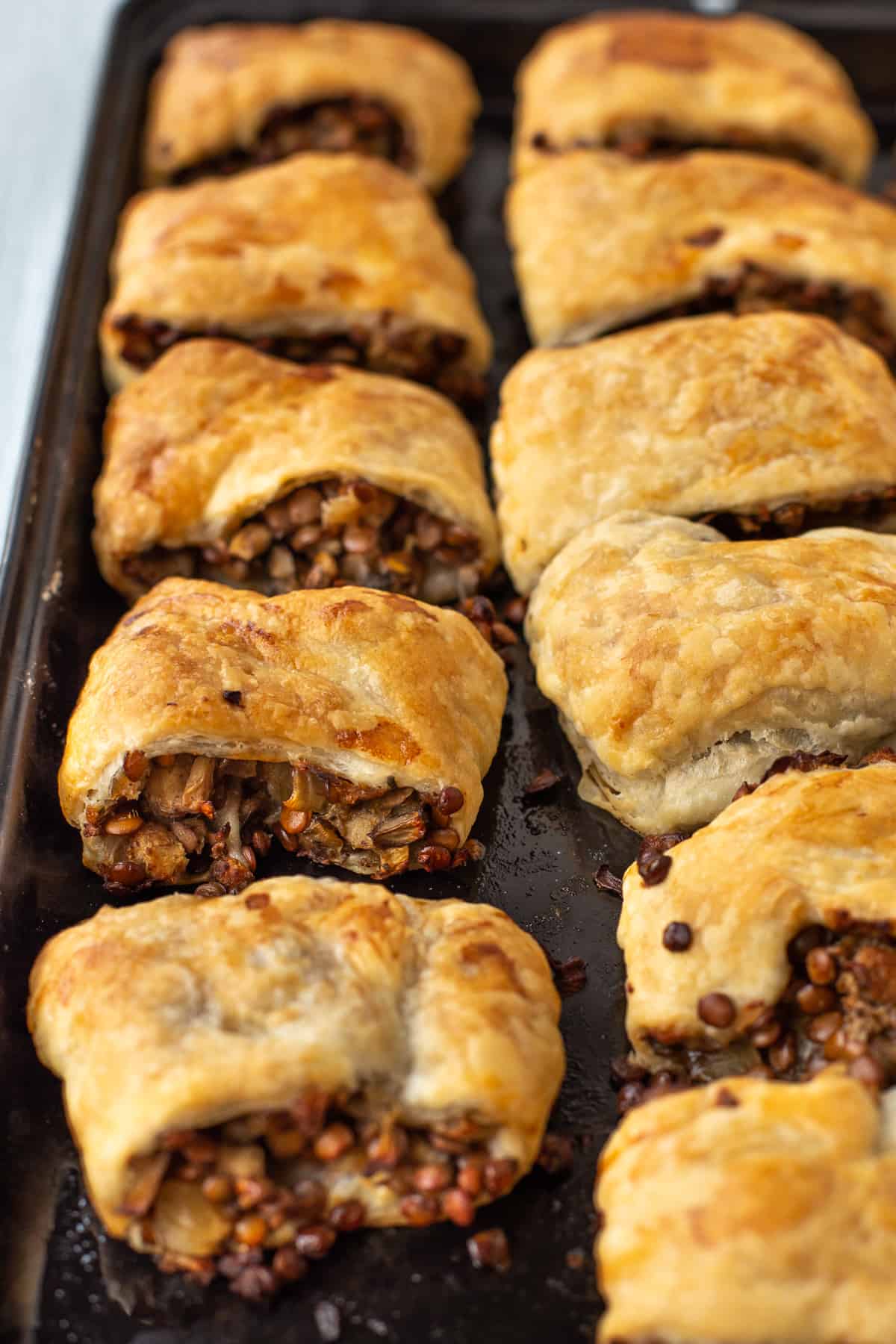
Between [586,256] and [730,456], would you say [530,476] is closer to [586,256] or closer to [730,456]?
[730,456]

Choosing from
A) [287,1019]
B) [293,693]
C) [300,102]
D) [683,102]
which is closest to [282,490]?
[293,693]

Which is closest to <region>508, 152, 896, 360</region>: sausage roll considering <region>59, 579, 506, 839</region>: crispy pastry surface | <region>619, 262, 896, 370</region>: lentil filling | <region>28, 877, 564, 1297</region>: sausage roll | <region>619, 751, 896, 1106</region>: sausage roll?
<region>619, 262, 896, 370</region>: lentil filling

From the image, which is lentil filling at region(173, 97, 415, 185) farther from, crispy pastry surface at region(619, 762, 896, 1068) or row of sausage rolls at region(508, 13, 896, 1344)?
crispy pastry surface at region(619, 762, 896, 1068)

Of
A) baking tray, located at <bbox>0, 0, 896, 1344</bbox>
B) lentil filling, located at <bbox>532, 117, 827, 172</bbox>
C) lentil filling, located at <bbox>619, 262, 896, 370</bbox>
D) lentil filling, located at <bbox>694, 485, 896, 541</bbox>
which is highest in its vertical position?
lentil filling, located at <bbox>532, 117, 827, 172</bbox>

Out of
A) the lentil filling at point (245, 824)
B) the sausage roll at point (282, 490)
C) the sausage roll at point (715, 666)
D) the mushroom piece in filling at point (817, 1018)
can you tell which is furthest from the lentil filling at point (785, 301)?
the mushroom piece in filling at point (817, 1018)

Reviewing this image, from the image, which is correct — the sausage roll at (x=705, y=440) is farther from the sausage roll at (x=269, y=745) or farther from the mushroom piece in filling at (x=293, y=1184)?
the mushroom piece in filling at (x=293, y=1184)

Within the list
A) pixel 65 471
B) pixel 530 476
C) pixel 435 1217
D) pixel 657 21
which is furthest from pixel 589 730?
pixel 657 21
